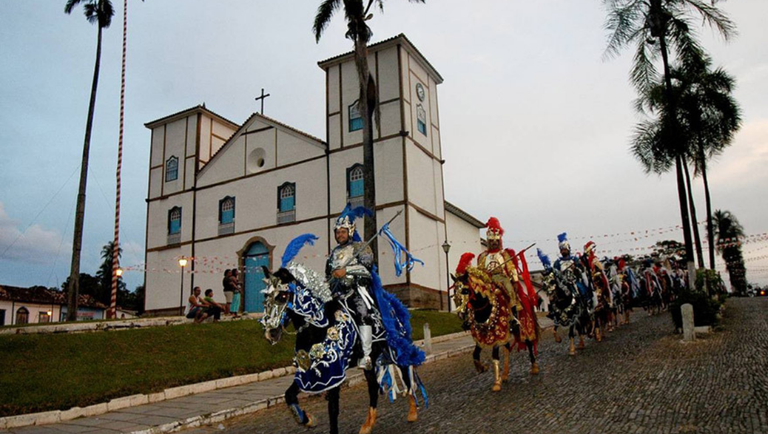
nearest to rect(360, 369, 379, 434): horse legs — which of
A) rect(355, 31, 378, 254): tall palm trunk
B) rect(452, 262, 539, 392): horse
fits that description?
rect(452, 262, 539, 392): horse

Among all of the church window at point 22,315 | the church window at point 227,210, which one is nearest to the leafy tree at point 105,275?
the church window at point 22,315

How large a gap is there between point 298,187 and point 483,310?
23653 millimetres

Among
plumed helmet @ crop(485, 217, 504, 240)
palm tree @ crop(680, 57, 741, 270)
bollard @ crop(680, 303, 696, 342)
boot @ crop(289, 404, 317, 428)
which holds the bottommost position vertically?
boot @ crop(289, 404, 317, 428)

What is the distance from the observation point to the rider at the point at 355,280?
23.7 ft

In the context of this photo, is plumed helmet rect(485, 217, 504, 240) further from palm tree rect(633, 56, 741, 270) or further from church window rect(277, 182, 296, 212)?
church window rect(277, 182, 296, 212)

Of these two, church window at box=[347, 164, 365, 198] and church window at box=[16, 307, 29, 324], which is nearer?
church window at box=[347, 164, 365, 198]

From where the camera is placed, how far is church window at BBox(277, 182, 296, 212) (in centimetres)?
3253

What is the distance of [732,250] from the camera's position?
55625 mm

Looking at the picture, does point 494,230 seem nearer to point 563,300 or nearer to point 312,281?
point 563,300

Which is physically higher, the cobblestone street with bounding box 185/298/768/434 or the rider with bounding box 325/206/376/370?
the rider with bounding box 325/206/376/370

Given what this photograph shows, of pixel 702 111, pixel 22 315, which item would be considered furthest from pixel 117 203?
pixel 22 315

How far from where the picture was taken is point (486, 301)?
9.95 metres

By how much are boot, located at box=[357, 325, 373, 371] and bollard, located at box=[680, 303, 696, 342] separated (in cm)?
965

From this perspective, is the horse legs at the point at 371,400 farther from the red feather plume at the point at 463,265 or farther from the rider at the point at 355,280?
the red feather plume at the point at 463,265
